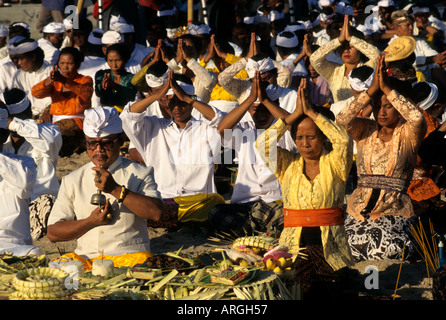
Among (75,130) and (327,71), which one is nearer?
(327,71)

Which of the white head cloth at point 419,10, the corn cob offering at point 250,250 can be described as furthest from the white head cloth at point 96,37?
the corn cob offering at point 250,250

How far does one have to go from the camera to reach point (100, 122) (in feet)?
19.8

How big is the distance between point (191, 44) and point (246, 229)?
12.5 ft

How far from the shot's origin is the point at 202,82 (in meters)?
9.92

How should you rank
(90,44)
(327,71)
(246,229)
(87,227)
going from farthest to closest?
(90,44), (327,71), (246,229), (87,227)

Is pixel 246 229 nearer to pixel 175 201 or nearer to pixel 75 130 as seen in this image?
pixel 175 201

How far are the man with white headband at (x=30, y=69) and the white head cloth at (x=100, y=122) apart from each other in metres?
5.87

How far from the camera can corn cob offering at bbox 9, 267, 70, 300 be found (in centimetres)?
468

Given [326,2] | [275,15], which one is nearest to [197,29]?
[275,15]

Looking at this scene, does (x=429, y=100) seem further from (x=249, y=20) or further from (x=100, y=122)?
(x=249, y=20)

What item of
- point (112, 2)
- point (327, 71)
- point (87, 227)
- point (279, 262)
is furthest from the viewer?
point (112, 2)

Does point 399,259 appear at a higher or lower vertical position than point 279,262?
lower

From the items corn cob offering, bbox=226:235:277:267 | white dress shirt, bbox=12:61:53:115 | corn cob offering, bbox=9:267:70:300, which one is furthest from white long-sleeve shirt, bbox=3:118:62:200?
corn cob offering, bbox=9:267:70:300
